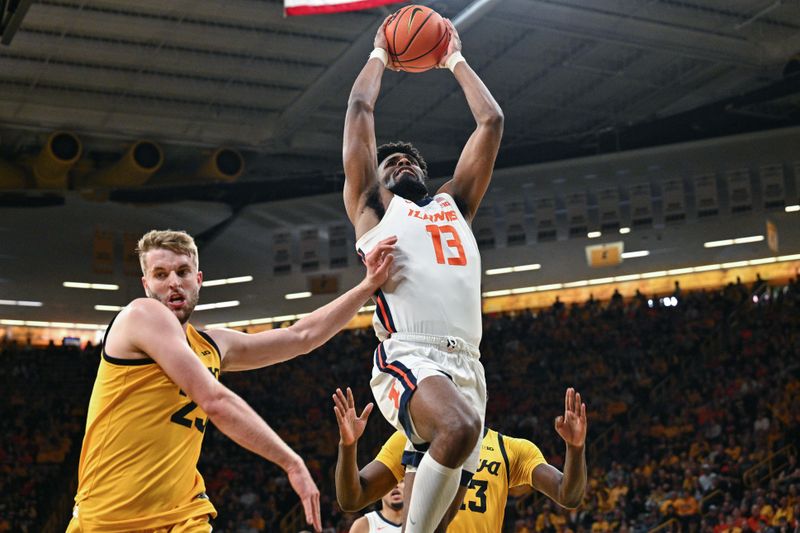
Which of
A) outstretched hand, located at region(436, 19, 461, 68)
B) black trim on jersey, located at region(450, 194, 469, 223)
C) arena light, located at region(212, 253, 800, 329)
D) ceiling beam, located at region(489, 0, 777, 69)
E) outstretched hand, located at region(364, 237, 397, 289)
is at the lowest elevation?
outstretched hand, located at region(364, 237, 397, 289)

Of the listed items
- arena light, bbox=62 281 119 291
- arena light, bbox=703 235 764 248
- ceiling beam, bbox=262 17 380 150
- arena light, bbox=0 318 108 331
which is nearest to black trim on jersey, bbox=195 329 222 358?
ceiling beam, bbox=262 17 380 150

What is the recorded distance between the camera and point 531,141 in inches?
1062

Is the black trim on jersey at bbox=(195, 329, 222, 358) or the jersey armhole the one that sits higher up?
the jersey armhole

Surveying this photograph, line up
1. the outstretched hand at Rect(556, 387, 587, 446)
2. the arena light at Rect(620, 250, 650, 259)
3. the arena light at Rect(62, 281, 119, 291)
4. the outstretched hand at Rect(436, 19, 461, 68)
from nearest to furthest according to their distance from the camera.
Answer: the outstretched hand at Rect(556, 387, 587, 446) → the outstretched hand at Rect(436, 19, 461, 68) → the arena light at Rect(620, 250, 650, 259) → the arena light at Rect(62, 281, 119, 291)

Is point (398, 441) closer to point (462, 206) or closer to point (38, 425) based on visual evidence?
point (462, 206)

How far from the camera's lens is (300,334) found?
16.1ft

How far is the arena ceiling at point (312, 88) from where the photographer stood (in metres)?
19.8

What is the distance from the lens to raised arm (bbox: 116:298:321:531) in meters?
3.48

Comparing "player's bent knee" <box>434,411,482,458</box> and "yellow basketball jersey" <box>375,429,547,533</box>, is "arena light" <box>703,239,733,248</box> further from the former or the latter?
"player's bent knee" <box>434,411,482,458</box>

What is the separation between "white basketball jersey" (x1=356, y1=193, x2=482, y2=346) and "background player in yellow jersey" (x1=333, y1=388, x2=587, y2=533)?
0.78 m

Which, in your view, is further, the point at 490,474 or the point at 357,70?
the point at 357,70

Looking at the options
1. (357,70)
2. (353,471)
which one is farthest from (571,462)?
(357,70)

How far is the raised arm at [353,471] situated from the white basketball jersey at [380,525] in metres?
0.51

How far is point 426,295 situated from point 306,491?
184 cm
